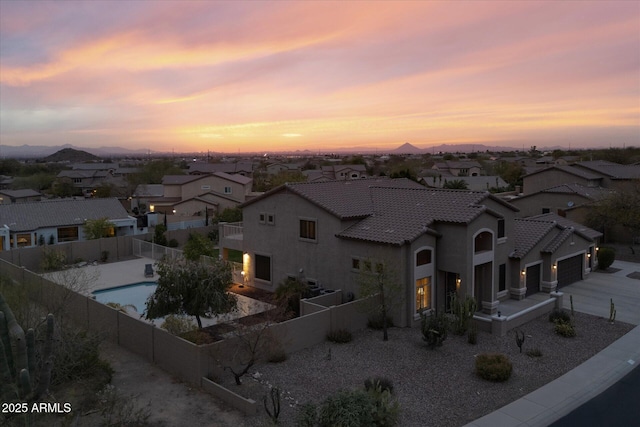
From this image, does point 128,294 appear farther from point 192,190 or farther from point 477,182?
point 477,182

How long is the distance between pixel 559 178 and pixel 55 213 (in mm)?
47835

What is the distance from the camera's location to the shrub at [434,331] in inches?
767

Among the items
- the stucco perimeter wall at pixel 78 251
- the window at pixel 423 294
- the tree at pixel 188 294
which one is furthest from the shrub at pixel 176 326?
the stucco perimeter wall at pixel 78 251

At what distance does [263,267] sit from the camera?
95.5 ft

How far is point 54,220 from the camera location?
42.9 m

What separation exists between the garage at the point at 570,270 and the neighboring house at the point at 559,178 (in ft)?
72.3

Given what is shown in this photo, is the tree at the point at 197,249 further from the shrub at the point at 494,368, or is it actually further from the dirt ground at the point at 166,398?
the shrub at the point at 494,368

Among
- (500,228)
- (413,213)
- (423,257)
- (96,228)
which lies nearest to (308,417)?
(423,257)

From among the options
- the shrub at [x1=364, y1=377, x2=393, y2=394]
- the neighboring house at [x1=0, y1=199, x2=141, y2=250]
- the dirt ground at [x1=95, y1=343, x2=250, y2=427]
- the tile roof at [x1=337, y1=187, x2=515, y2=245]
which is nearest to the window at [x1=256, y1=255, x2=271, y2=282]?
the tile roof at [x1=337, y1=187, x2=515, y2=245]

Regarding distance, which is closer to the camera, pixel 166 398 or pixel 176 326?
pixel 166 398

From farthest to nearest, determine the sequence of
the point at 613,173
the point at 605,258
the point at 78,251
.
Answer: the point at 613,173 → the point at 78,251 → the point at 605,258

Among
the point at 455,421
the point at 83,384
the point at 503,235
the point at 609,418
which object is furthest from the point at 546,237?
the point at 83,384

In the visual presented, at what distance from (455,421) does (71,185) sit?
88160 mm

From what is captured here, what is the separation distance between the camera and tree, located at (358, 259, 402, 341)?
20.8 metres
